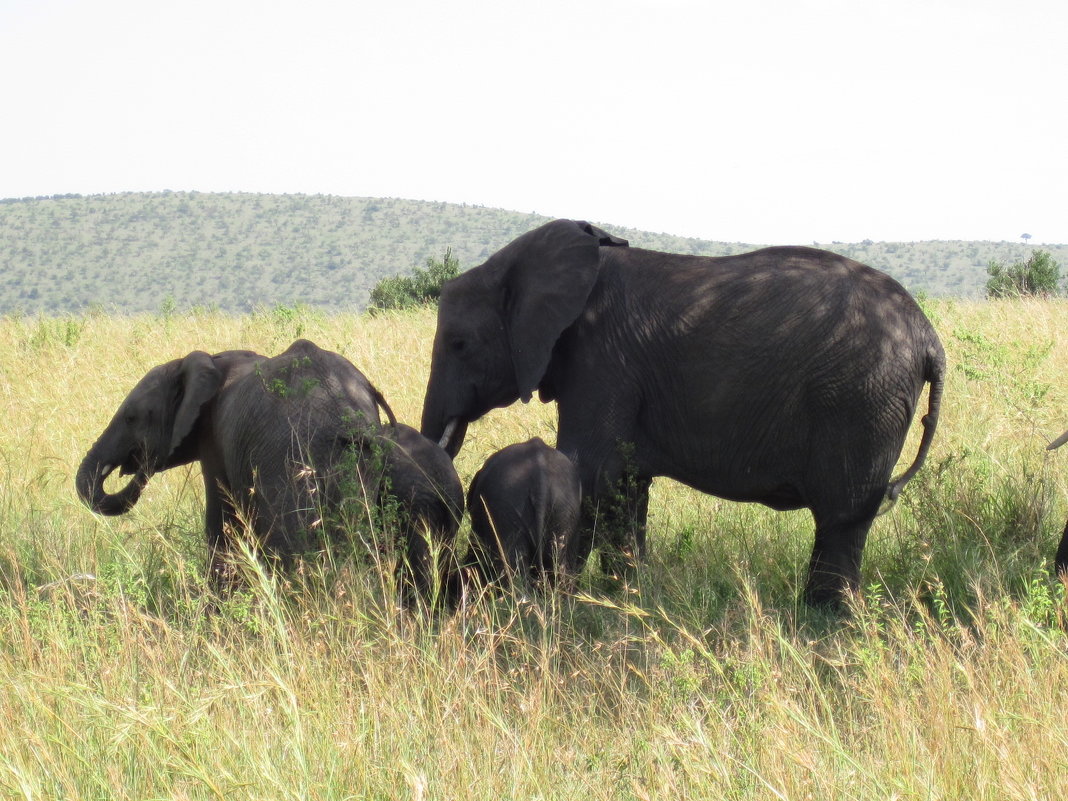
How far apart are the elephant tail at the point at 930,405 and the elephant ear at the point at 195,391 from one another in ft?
10.2

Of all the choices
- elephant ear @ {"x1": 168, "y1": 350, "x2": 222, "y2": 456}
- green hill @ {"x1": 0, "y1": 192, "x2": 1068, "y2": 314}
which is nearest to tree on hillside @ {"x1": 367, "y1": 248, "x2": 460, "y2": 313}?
elephant ear @ {"x1": 168, "y1": 350, "x2": 222, "y2": 456}

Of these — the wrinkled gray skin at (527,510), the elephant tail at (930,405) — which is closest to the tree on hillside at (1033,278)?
the elephant tail at (930,405)

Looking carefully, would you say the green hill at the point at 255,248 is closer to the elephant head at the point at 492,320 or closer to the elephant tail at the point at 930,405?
the elephant head at the point at 492,320

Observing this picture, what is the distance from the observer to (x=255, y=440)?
211 inches

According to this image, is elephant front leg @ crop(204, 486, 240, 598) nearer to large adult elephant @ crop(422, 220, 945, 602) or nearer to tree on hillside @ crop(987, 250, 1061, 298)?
large adult elephant @ crop(422, 220, 945, 602)

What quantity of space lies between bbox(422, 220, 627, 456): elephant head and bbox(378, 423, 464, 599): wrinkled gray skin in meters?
0.73

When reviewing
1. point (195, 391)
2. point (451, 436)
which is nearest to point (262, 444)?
point (195, 391)

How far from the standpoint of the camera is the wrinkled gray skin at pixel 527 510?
5.62 metres

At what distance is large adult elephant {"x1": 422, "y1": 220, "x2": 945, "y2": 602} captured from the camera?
18.5ft

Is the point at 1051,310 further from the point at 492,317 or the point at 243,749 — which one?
the point at 243,749

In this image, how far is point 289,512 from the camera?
5195mm

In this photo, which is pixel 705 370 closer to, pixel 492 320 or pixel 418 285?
pixel 492 320

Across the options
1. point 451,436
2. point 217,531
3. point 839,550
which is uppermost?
point 451,436

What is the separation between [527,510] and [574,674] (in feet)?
4.80
